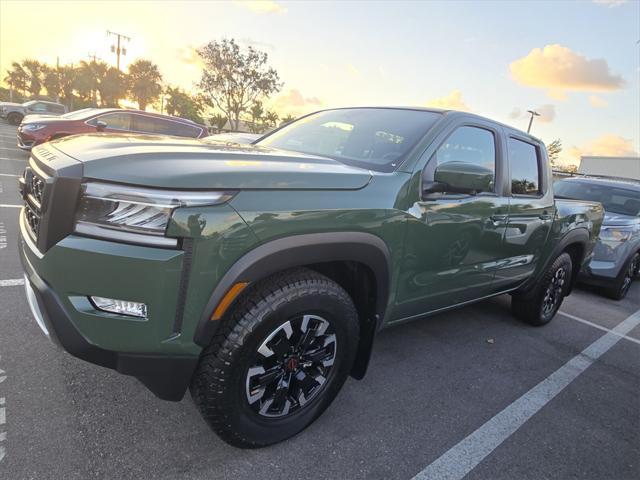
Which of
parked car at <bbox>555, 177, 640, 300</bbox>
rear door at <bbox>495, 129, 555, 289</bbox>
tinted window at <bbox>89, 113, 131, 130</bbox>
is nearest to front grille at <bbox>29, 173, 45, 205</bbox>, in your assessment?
rear door at <bbox>495, 129, 555, 289</bbox>

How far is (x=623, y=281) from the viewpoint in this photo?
589 cm

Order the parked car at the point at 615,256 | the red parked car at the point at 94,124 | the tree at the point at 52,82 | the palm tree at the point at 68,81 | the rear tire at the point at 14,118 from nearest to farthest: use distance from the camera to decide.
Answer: the parked car at the point at 615,256 → the red parked car at the point at 94,124 → the rear tire at the point at 14,118 → the palm tree at the point at 68,81 → the tree at the point at 52,82

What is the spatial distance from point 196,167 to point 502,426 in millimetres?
2343

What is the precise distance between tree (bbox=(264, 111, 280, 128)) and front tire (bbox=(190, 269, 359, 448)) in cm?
4844

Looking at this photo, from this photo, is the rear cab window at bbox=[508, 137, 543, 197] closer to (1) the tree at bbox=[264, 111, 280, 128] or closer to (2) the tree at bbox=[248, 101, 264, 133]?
(2) the tree at bbox=[248, 101, 264, 133]

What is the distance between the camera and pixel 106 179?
160 cm

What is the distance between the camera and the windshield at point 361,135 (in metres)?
2.57

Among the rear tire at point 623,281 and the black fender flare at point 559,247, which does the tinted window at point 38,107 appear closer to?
the black fender flare at point 559,247

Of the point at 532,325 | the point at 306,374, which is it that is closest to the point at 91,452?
the point at 306,374

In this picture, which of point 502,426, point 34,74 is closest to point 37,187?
point 502,426

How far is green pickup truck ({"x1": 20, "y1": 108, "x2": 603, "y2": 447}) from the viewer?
159 cm

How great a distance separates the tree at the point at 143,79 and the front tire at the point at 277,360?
57.3m

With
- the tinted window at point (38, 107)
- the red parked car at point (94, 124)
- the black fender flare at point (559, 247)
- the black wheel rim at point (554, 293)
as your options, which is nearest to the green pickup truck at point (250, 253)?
the black fender flare at point (559, 247)

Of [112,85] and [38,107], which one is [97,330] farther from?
[112,85]
